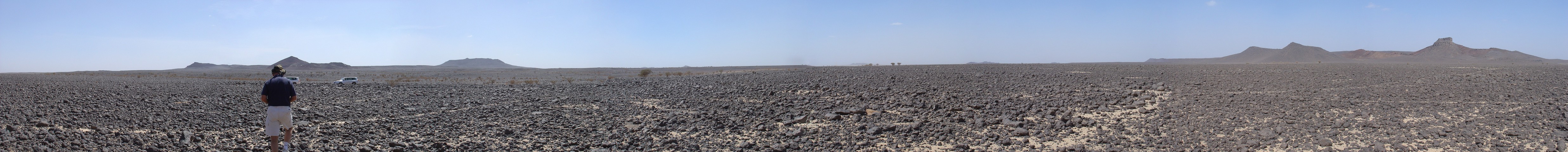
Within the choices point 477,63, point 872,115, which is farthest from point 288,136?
point 477,63

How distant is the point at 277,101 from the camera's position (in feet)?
20.3

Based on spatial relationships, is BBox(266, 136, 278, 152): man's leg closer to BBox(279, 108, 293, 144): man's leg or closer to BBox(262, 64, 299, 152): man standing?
BBox(262, 64, 299, 152): man standing

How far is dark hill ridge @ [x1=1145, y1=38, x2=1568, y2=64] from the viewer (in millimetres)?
75750

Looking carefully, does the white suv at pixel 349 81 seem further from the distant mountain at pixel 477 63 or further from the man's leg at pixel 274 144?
the distant mountain at pixel 477 63

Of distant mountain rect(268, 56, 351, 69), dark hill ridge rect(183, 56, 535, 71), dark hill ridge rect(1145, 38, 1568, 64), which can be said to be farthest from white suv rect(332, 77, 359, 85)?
dark hill ridge rect(1145, 38, 1568, 64)

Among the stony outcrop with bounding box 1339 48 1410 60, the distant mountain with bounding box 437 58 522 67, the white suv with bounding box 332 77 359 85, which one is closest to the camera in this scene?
the white suv with bounding box 332 77 359 85

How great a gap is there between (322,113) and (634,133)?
4.76m

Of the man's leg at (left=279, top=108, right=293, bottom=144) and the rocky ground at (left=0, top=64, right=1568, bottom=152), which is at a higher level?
the man's leg at (left=279, top=108, right=293, bottom=144)

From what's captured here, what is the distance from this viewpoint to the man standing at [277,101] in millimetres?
6121

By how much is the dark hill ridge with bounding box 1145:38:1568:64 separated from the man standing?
79837mm

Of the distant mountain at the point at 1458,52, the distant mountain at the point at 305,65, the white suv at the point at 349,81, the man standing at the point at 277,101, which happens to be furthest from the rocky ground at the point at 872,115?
the distant mountain at the point at 1458,52

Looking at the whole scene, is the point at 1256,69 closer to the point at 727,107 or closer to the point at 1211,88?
the point at 1211,88

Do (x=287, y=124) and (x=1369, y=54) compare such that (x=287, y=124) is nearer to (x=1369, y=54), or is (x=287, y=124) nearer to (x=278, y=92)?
(x=278, y=92)

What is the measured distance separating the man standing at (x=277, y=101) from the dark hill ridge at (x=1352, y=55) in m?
79.8
